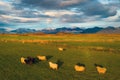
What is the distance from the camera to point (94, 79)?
28797 mm

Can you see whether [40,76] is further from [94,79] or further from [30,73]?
[94,79]

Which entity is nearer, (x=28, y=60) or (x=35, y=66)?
(x=35, y=66)

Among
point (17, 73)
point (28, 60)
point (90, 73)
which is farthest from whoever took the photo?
point (28, 60)

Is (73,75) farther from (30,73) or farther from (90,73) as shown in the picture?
(30,73)

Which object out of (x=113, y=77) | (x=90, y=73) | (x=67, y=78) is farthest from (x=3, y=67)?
(x=113, y=77)

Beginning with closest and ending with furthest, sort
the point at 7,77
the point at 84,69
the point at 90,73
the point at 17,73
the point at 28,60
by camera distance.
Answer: the point at 7,77 < the point at 17,73 < the point at 90,73 < the point at 84,69 < the point at 28,60

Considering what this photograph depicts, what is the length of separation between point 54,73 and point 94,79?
5.60m

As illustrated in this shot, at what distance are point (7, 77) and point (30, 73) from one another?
12.5 ft

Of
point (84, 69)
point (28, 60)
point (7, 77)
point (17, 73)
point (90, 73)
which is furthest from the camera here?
point (28, 60)

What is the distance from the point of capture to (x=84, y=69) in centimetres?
3475

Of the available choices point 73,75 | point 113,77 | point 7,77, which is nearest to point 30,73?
point 7,77

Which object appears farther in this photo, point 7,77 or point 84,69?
point 84,69

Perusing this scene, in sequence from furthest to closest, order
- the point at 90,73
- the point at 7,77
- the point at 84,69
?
the point at 84,69, the point at 90,73, the point at 7,77

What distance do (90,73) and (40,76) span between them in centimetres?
757
